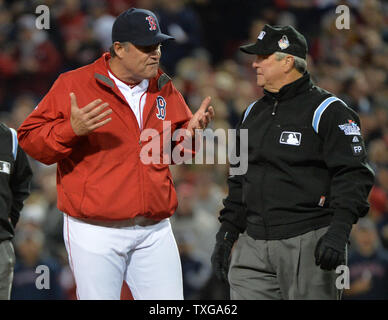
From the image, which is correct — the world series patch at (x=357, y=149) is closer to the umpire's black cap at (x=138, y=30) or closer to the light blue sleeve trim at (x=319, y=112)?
the light blue sleeve trim at (x=319, y=112)

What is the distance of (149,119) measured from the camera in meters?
3.54

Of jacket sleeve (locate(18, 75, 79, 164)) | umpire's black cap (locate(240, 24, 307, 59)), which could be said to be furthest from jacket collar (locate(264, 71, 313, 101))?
jacket sleeve (locate(18, 75, 79, 164))

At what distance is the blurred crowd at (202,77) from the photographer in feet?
18.8

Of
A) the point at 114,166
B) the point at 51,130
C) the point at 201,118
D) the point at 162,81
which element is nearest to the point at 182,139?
the point at 201,118

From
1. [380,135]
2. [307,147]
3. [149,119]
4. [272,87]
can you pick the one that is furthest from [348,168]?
[380,135]

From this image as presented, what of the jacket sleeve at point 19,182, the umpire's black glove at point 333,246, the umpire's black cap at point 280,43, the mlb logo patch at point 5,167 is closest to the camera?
the umpire's black glove at point 333,246

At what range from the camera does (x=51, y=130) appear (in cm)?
336

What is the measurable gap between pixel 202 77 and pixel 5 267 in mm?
4619

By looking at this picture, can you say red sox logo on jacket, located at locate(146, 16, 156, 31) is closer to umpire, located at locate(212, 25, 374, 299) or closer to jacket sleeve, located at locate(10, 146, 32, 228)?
umpire, located at locate(212, 25, 374, 299)

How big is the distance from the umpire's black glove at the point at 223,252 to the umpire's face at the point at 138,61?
2.98 feet

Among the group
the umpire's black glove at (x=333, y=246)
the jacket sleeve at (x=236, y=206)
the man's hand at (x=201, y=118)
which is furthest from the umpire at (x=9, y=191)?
the umpire's black glove at (x=333, y=246)

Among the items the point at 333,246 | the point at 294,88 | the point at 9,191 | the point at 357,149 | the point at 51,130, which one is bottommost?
the point at 333,246

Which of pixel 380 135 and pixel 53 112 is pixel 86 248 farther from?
pixel 380 135

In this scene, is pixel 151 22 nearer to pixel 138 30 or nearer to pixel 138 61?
pixel 138 30
